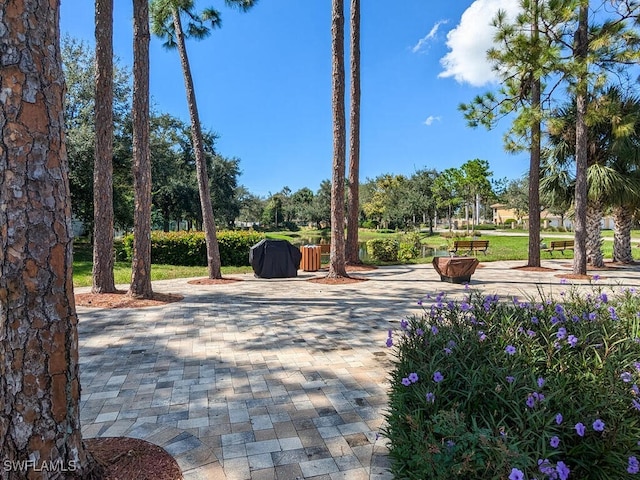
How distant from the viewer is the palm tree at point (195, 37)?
8.99m

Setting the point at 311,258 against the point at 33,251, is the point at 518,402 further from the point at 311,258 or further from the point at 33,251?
the point at 311,258

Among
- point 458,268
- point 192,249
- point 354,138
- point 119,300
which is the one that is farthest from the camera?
point 192,249

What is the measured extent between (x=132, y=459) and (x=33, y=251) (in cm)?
130

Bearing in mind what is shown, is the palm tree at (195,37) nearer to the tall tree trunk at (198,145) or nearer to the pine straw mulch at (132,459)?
the tall tree trunk at (198,145)

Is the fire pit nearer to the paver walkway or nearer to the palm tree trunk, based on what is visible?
the paver walkway

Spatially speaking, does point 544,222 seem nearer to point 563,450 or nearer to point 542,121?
point 542,121

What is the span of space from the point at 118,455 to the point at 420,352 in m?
1.81

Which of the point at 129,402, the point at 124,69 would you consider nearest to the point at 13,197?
the point at 129,402

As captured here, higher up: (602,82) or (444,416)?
(602,82)

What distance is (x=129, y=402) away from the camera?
2830 millimetres

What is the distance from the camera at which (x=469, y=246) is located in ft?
51.0

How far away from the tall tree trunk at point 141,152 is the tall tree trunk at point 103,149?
0.66m

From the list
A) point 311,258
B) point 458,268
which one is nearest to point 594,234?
point 458,268

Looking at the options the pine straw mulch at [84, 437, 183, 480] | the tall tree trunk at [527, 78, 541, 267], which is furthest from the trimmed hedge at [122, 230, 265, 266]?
the pine straw mulch at [84, 437, 183, 480]
